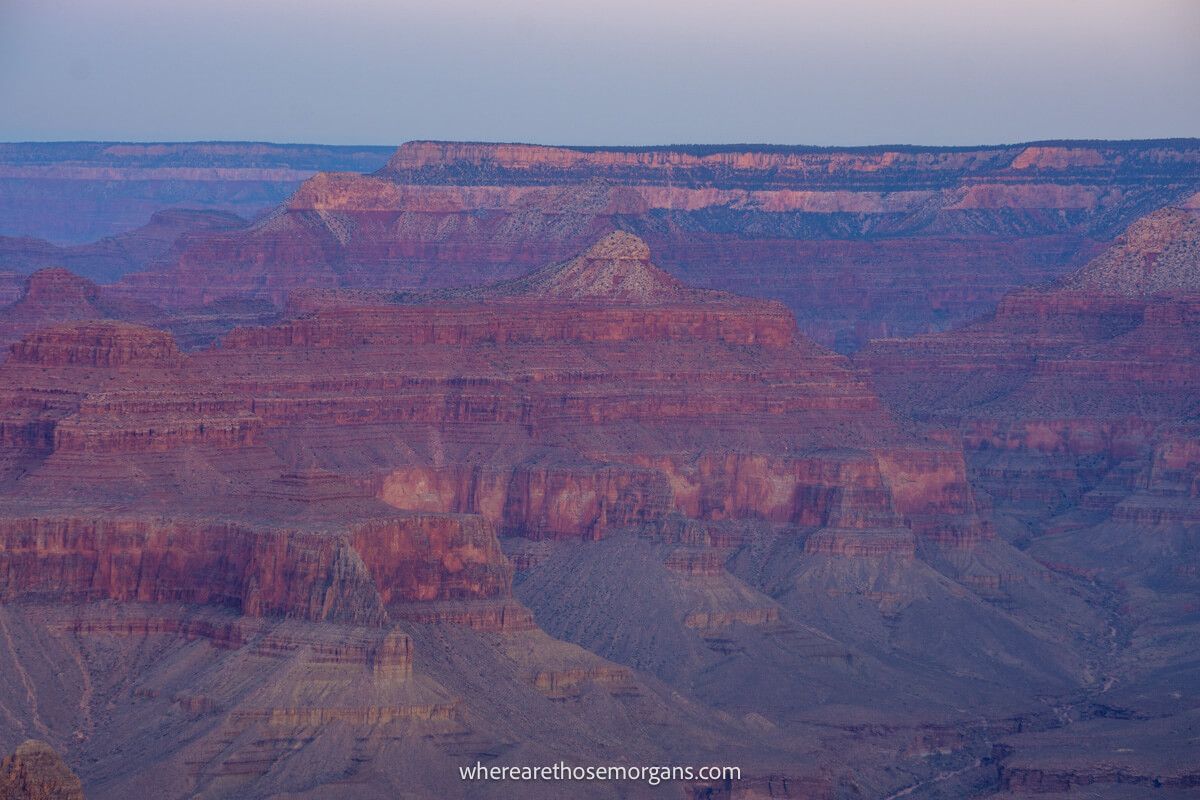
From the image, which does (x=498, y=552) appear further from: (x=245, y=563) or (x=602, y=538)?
(x=602, y=538)

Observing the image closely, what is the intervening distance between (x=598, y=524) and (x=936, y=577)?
13.9 m

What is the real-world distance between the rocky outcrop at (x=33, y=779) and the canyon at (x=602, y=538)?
2374 centimetres

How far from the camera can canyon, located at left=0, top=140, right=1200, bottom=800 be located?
85000 mm

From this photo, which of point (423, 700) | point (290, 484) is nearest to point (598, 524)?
point (290, 484)

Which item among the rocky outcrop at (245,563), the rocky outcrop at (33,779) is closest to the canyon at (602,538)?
the rocky outcrop at (245,563)

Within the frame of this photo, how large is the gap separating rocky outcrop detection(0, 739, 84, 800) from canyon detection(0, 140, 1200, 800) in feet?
77.9

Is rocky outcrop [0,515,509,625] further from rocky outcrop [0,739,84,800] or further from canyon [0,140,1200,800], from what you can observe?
rocky outcrop [0,739,84,800]

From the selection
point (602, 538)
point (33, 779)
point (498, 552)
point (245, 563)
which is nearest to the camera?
point (33, 779)

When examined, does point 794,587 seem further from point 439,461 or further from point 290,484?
point 290,484

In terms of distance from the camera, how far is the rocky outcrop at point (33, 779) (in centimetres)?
5447

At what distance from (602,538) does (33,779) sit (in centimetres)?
5965

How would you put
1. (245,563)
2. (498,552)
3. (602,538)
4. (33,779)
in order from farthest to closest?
(602,538) → (498,552) → (245,563) → (33,779)

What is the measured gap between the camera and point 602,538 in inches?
4473

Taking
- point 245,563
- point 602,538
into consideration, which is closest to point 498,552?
point 245,563
